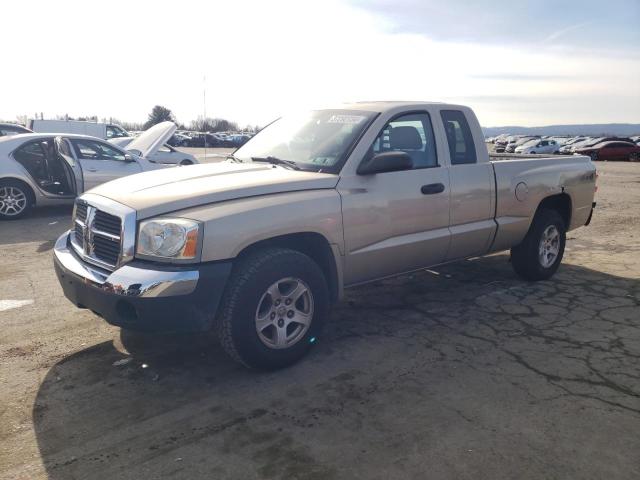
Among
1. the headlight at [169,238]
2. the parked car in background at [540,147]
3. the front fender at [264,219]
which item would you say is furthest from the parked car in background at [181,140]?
the headlight at [169,238]

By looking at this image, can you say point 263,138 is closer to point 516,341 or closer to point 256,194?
point 256,194

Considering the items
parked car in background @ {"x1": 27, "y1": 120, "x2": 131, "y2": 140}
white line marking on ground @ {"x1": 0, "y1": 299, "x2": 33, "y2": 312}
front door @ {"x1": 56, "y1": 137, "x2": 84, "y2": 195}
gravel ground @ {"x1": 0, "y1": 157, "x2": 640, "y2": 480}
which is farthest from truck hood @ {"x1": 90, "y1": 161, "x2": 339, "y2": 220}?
parked car in background @ {"x1": 27, "y1": 120, "x2": 131, "y2": 140}

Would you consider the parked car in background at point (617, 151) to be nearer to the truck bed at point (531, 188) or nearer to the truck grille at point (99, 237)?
the truck bed at point (531, 188)

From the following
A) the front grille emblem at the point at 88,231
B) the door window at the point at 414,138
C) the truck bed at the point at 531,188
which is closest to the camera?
the front grille emblem at the point at 88,231

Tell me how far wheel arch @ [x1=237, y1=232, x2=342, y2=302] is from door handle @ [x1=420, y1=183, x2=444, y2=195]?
110cm

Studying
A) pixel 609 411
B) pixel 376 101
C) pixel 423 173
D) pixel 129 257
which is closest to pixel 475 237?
pixel 423 173

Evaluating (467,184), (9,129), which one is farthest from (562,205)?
(9,129)

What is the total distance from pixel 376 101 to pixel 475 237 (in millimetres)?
1607

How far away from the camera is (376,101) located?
5039mm

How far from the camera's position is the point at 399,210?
14.6ft

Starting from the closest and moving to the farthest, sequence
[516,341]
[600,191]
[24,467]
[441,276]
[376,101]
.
Answer: 1. [24,467]
2. [516,341]
3. [376,101]
4. [441,276]
5. [600,191]

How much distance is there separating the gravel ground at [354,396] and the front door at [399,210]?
0.61m

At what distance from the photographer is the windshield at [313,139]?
14.3ft

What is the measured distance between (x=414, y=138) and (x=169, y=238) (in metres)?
2.53
